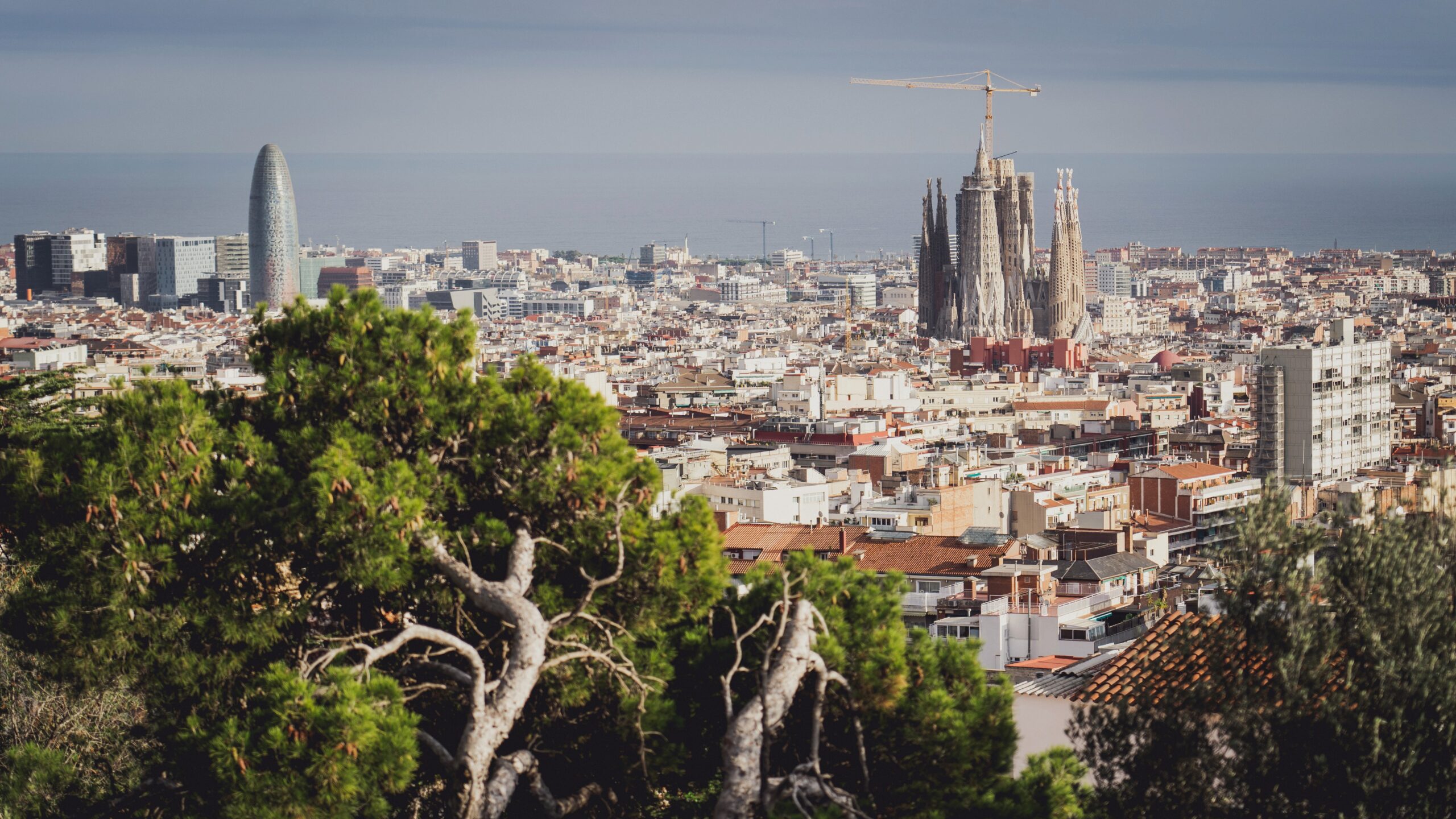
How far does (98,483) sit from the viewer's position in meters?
7.66

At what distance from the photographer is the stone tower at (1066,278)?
4146 inches

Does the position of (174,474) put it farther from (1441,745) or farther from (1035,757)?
(1441,745)

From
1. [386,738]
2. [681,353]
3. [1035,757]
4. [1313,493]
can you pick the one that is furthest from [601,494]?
[681,353]

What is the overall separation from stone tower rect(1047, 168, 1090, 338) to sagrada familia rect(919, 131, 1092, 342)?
37 millimetres

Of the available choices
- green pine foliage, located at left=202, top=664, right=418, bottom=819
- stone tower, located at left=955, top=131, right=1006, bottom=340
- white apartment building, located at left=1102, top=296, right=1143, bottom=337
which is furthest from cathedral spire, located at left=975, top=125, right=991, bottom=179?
green pine foliage, located at left=202, top=664, right=418, bottom=819

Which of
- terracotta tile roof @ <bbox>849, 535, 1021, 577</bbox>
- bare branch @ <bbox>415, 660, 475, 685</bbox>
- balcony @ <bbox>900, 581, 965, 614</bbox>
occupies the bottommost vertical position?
balcony @ <bbox>900, 581, 965, 614</bbox>

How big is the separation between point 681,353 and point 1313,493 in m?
70.6

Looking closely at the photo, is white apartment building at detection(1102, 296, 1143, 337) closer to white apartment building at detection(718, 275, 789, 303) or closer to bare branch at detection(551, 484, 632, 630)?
white apartment building at detection(718, 275, 789, 303)

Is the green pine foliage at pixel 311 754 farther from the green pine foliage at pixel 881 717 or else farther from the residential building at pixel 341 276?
the residential building at pixel 341 276

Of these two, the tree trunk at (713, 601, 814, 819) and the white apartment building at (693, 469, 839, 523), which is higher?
the tree trunk at (713, 601, 814, 819)

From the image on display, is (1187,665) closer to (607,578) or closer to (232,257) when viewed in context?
(607,578)

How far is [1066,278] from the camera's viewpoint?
10600cm

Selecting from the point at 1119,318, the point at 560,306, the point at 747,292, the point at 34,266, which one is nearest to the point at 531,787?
the point at 1119,318

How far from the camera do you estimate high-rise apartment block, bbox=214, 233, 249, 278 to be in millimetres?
168000
